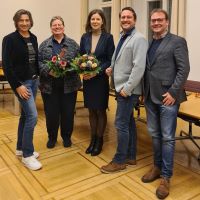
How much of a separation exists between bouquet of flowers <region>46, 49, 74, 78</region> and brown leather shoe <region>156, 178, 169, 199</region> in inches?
56.9

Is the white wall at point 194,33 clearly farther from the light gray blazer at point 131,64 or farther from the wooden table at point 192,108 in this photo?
the light gray blazer at point 131,64

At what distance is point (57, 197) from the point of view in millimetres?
2354

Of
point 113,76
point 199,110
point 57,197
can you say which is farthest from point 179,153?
point 57,197

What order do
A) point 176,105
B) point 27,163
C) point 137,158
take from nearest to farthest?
point 176,105
point 27,163
point 137,158

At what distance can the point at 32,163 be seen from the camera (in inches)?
113

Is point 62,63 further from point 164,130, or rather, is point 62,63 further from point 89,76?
point 164,130

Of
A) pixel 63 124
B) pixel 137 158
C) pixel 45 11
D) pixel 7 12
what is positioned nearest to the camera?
pixel 137 158

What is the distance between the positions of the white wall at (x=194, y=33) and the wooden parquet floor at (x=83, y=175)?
1.75 meters

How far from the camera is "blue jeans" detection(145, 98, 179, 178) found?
2281 millimetres

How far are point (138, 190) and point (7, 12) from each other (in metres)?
5.67

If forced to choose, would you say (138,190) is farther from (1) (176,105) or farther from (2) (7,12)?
(2) (7,12)

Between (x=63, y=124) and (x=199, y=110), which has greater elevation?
(x=199, y=110)

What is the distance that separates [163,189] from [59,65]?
1.58 metres

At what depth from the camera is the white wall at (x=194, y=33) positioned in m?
4.71
